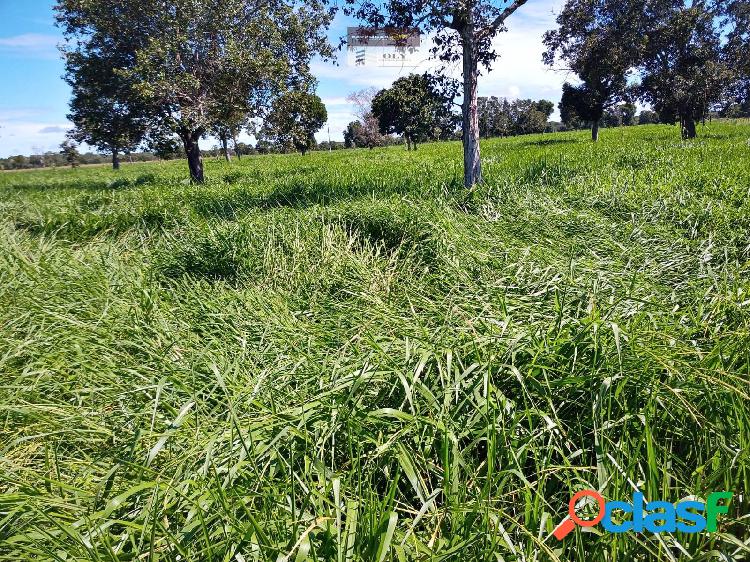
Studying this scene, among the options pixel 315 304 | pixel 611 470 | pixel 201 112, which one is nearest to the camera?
pixel 611 470

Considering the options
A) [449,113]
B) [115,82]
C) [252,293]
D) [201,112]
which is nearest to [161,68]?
[201,112]

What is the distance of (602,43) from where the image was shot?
1730 cm

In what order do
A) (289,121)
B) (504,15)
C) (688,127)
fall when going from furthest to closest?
(688,127)
(289,121)
(504,15)

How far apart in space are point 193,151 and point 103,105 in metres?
3.09

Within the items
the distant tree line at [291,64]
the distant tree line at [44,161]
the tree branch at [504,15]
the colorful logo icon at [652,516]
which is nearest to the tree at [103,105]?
the distant tree line at [291,64]

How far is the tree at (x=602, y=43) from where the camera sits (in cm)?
1683

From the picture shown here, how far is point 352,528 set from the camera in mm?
1289

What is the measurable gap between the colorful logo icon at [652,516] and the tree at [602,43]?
1918 cm

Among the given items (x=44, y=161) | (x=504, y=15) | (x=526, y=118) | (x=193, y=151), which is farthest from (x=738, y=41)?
(x=44, y=161)

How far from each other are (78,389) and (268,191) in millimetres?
6450

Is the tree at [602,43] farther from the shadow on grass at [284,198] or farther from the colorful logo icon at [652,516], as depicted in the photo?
the colorful logo icon at [652,516]

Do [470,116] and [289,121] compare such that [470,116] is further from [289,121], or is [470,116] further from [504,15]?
[289,121]

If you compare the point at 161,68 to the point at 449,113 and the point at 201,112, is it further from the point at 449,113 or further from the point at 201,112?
the point at 449,113

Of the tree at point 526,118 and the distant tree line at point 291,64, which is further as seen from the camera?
the tree at point 526,118
